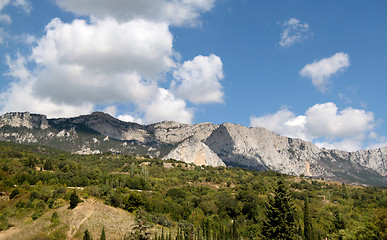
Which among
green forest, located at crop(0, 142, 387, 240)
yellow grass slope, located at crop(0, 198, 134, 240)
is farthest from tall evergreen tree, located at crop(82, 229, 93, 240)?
yellow grass slope, located at crop(0, 198, 134, 240)

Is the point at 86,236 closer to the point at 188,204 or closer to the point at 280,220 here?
the point at 280,220

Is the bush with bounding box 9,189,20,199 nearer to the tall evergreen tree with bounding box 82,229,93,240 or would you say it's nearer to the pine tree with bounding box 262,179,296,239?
the tall evergreen tree with bounding box 82,229,93,240

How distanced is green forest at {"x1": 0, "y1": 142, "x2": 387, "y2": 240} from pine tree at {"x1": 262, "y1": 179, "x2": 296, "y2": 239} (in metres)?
0.18

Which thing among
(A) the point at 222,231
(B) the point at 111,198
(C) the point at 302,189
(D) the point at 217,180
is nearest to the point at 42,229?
(B) the point at 111,198

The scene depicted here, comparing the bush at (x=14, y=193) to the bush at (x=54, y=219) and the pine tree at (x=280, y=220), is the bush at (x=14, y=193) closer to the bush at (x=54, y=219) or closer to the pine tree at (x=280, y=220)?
the bush at (x=54, y=219)

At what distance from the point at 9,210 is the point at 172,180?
81026mm

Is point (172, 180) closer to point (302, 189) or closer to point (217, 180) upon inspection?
point (217, 180)

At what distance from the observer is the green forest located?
56.2m

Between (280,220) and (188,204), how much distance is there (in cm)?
4861

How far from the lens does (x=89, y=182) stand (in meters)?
107

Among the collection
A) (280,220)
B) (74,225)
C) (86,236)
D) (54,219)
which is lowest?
(86,236)

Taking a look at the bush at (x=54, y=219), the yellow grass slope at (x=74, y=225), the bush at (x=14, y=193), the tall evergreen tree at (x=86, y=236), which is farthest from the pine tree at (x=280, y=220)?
the bush at (x=14, y=193)

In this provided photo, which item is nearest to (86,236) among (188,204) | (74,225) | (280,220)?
(74,225)

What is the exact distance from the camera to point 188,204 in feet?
327
